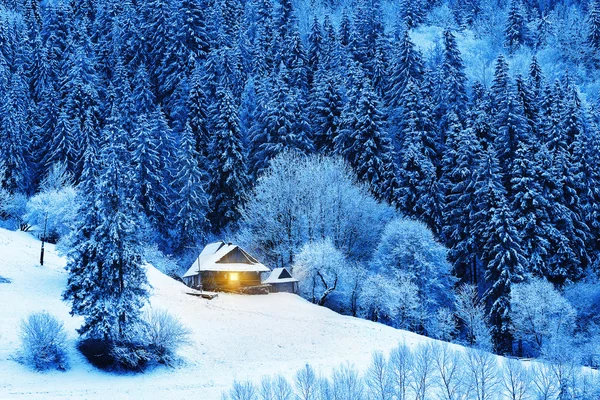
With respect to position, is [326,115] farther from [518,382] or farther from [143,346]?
[518,382]

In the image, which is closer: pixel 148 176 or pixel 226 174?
pixel 148 176

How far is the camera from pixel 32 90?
82.4 metres

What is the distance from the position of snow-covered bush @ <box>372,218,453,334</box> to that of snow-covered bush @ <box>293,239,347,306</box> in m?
4.22

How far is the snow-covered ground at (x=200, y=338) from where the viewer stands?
30875 millimetres

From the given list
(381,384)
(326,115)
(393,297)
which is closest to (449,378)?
(381,384)

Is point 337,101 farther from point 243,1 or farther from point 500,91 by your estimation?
point 243,1

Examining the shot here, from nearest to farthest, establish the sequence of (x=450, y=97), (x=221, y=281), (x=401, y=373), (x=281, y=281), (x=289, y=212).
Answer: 1. (x=401, y=373)
2. (x=221, y=281)
3. (x=281, y=281)
4. (x=289, y=212)
5. (x=450, y=97)

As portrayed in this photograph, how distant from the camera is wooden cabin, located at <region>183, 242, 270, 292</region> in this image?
5475 centimetres

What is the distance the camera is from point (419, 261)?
5512cm

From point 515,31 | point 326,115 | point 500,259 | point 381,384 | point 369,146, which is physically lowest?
point 381,384

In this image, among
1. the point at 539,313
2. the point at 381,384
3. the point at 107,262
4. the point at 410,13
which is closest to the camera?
the point at 381,384

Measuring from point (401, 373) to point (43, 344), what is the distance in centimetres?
1843

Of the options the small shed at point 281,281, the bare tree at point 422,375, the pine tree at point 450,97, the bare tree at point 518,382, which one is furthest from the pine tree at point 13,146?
the bare tree at point 518,382

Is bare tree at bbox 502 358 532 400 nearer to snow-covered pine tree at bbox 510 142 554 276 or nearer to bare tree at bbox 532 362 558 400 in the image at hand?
bare tree at bbox 532 362 558 400
